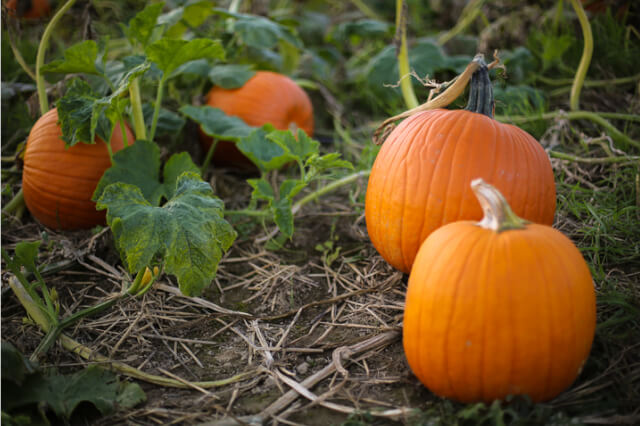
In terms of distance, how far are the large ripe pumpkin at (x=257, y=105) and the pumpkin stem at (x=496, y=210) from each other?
1666mm

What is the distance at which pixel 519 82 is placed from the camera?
3.54 m

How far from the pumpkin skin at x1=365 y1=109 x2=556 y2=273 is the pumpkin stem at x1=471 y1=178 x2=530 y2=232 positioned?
0.27 m

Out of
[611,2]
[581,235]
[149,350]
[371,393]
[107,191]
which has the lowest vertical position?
[149,350]

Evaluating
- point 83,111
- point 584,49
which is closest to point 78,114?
point 83,111

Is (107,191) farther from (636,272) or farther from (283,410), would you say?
(636,272)

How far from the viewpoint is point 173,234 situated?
1.69 m

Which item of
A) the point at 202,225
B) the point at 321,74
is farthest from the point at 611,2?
the point at 202,225

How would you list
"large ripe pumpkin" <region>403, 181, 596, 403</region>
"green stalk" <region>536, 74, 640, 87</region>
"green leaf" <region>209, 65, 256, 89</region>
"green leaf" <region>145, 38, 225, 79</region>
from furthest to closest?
"green stalk" <region>536, 74, 640, 87</region>, "green leaf" <region>209, 65, 256, 89</region>, "green leaf" <region>145, 38, 225, 79</region>, "large ripe pumpkin" <region>403, 181, 596, 403</region>

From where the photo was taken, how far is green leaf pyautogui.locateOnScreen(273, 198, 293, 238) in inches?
85.2

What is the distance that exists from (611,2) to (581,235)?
2.24 meters

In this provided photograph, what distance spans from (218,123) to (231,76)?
45cm

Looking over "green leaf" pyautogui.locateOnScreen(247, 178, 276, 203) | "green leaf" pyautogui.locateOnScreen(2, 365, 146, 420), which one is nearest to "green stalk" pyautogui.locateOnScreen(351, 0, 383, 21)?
"green leaf" pyautogui.locateOnScreen(247, 178, 276, 203)

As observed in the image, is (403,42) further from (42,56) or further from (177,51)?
(42,56)

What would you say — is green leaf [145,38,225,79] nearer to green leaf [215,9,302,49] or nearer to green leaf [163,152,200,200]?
green leaf [163,152,200,200]
